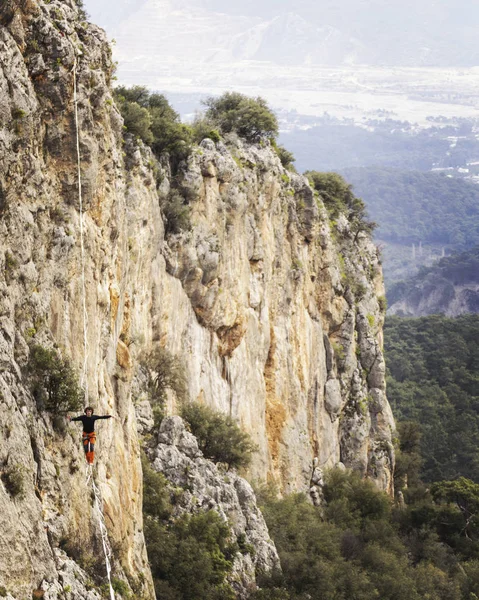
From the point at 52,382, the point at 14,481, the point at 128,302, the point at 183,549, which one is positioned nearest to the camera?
the point at 14,481

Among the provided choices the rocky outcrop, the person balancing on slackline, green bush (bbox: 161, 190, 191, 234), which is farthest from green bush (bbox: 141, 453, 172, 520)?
green bush (bbox: 161, 190, 191, 234)

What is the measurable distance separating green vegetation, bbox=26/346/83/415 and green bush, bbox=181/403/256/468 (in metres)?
14.1

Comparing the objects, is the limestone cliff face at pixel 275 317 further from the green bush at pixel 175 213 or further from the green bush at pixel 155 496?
the green bush at pixel 155 496

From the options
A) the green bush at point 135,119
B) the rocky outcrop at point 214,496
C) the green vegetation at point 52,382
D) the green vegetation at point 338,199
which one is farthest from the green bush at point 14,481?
the green vegetation at point 338,199

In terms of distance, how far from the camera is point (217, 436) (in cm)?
2830

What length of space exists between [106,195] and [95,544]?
25.3ft

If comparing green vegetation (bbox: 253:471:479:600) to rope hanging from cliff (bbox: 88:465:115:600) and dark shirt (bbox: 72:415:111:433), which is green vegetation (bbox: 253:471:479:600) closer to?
rope hanging from cliff (bbox: 88:465:115:600)

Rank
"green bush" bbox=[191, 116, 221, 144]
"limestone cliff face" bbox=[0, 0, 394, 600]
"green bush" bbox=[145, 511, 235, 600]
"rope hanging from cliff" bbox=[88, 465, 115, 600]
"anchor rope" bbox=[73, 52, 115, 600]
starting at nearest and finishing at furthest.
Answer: "limestone cliff face" bbox=[0, 0, 394, 600]
"rope hanging from cliff" bbox=[88, 465, 115, 600]
"anchor rope" bbox=[73, 52, 115, 600]
"green bush" bbox=[145, 511, 235, 600]
"green bush" bbox=[191, 116, 221, 144]

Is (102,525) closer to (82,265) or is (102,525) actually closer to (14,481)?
(14,481)

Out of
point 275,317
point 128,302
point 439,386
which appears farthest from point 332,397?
point 439,386

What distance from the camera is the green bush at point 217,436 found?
1109 inches

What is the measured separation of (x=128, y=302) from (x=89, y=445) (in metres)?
7.24

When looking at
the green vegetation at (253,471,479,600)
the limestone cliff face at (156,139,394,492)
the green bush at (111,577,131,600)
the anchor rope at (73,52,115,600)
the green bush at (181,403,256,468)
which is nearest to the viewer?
the anchor rope at (73,52,115,600)

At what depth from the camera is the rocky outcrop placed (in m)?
23.4
